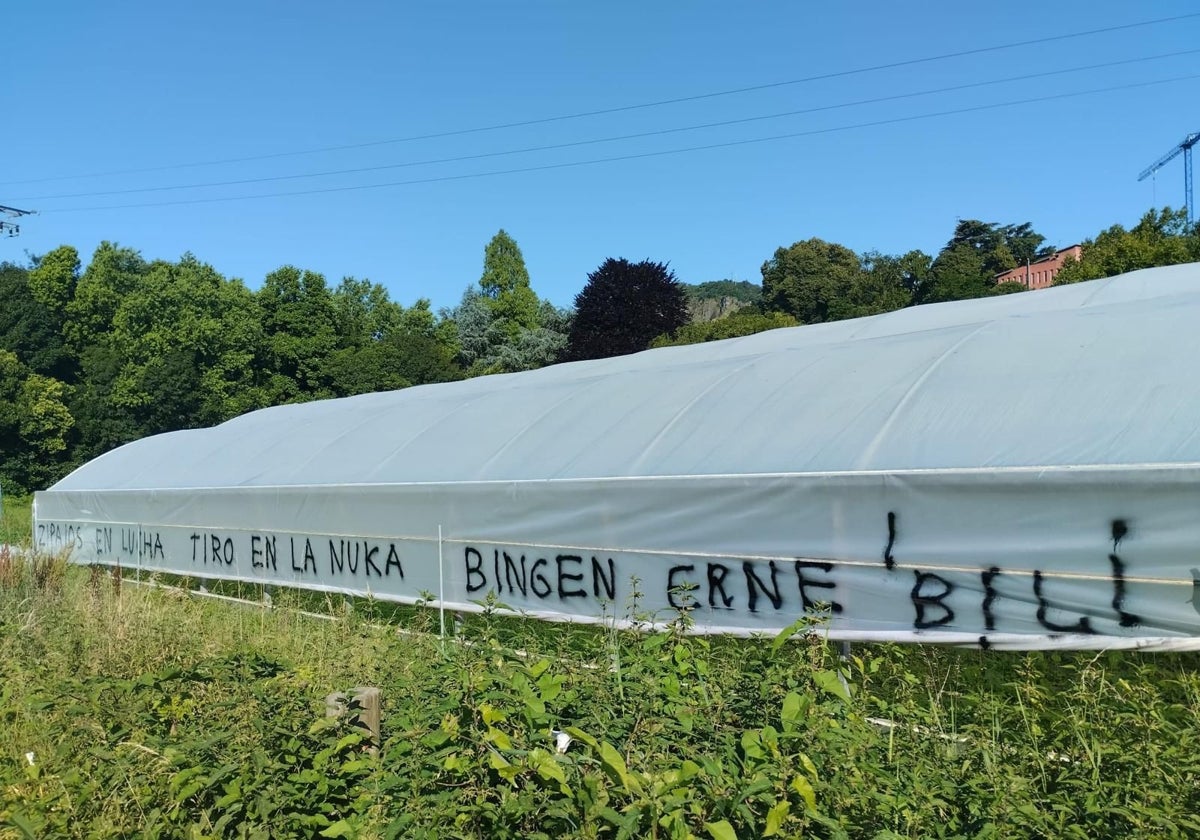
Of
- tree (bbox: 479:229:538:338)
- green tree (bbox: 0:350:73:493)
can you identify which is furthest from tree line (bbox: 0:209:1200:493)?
tree (bbox: 479:229:538:338)

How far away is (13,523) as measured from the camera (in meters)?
23.8

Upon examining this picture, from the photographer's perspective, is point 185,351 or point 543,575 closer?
point 543,575

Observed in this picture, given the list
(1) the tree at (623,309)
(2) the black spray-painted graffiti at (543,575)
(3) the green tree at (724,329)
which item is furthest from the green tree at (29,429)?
(2) the black spray-painted graffiti at (543,575)

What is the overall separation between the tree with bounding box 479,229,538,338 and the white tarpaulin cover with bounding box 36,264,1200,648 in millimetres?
50355

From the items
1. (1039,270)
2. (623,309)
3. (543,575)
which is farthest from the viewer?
(1039,270)

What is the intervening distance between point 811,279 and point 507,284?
66.1 feet

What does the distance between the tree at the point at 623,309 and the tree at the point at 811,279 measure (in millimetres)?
17171

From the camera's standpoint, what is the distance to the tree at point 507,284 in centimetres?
Result: 6084

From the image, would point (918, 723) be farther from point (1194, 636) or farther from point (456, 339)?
point (456, 339)

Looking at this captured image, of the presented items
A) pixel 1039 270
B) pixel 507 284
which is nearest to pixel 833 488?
pixel 507 284

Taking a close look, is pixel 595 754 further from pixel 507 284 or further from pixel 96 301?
pixel 507 284

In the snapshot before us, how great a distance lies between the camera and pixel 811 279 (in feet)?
203

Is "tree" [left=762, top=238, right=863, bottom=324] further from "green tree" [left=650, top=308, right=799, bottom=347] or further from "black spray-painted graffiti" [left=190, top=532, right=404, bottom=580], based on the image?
"black spray-painted graffiti" [left=190, top=532, right=404, bottom=580]

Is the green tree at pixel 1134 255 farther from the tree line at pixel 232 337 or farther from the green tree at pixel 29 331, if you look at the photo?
the green tree at pixel 29 331
